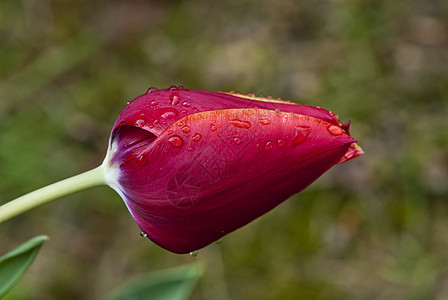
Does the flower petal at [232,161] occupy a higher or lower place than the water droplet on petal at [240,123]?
lower

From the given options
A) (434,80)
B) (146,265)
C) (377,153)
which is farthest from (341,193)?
(146,265)

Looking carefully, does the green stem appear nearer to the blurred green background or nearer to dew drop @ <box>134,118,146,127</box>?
dew drop @ <box>134,118,146,127</box>

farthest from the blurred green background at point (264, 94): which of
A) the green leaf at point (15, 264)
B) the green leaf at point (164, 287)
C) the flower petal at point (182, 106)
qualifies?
the flower petal at point (182, 106)

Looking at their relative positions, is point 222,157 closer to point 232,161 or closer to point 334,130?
point 232,161

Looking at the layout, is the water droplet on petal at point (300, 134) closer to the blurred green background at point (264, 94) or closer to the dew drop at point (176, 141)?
the dew drop at point (176, 141)

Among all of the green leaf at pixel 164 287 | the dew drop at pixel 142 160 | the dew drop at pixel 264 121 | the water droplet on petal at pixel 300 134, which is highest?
the dew drop at pixel 264 121

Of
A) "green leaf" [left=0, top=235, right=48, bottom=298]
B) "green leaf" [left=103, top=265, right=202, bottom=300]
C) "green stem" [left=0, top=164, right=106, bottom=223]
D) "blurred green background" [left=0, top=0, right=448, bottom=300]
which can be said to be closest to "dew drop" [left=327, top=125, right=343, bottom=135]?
"green stem" [left=0, top=164, right=106, bottom=223]
